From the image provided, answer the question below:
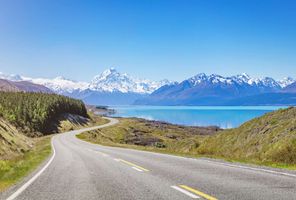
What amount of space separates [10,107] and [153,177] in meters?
95.8

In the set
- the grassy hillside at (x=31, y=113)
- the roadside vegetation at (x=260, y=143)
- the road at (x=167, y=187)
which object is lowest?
the road at (x=167, y=187)

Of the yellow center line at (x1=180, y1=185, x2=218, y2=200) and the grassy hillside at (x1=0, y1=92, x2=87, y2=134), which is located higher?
the grassy hillside at (x1=0, y1=92, x2=87, y2=134)

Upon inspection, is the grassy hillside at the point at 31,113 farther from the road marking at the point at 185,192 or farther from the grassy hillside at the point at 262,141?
the road marking at the point at 185,192

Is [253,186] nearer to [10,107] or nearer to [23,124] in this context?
[23,124]

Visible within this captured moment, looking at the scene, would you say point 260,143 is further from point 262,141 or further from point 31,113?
point 31,113

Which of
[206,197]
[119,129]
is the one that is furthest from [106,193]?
[119,129]

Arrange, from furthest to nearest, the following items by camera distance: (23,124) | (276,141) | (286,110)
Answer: (23,124)
(286,110)
(276,141)

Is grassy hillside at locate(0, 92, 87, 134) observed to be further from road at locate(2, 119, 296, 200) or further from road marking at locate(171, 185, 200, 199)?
road marking at locate(171, 185, 200, 199)

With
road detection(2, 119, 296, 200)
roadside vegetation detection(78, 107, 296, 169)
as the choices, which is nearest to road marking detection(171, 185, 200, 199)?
road detection(2, 119, 296, 200)

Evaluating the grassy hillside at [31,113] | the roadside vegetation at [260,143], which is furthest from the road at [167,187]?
the grassy hillside at [31,113]

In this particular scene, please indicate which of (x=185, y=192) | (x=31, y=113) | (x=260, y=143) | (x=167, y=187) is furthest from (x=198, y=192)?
(x=31, y=113)

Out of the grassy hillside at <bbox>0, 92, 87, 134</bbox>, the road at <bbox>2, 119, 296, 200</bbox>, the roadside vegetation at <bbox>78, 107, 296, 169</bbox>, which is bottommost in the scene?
the road at <bbox>2, 119, 296, 200</bbox>

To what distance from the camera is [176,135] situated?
13275cm

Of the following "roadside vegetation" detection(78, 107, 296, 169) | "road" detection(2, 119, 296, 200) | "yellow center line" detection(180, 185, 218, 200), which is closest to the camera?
"yellow center line" detection(180, 185, 218, 200)
